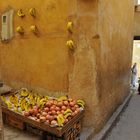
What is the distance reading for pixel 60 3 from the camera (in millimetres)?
3480

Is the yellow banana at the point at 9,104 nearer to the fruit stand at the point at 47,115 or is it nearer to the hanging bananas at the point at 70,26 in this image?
the fruit stand at the point at 47,115

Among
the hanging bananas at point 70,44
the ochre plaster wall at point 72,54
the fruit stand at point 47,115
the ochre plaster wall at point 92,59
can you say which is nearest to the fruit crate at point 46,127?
the fruit stand at point 47,115

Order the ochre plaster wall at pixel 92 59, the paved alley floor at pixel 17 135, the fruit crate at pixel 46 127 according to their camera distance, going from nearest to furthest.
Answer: the fruit crate at pixel 46 127 < the paved alley floor at pixel 17 135 < the ochre plaster wall at pixel 92 59

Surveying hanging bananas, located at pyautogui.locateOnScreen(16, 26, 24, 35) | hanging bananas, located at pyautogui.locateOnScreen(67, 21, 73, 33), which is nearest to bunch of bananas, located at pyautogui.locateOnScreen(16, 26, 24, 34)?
hanging bananas, located at pyautogui.locateOnScreen(16, 26, 24, 35)

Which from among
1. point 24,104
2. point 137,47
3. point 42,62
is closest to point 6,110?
point 24,104

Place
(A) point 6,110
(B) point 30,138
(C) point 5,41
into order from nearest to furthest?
(B) point 30,138, (A) point 6,110, (C) point 5,41

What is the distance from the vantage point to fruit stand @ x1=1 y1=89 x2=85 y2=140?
277 cm

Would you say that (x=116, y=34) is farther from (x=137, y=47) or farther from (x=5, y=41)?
(x=137, y=47)

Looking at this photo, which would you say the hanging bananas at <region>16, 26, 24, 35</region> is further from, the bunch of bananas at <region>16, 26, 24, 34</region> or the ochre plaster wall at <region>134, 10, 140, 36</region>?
the ochre plaster wall at <region>134, 10, 140, 36</region>

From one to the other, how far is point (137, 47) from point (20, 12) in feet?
37.0

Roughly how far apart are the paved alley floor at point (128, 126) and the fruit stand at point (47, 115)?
1.09 metres

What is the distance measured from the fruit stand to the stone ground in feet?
3.52

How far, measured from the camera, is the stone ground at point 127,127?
156 inches

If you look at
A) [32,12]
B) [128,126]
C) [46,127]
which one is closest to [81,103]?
[46,127]
